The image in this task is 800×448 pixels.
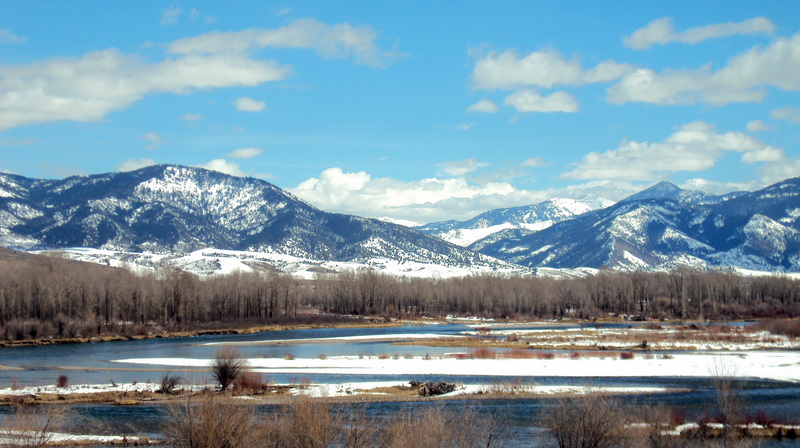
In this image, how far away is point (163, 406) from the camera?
3609cm

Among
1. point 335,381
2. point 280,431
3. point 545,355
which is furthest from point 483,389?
point 280,431

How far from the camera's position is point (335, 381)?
45.4 m

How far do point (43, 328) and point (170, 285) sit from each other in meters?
35.5

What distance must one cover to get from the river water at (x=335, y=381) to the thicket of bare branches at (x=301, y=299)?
1165 inches

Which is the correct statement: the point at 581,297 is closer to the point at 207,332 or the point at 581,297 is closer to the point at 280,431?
the point at 207,332

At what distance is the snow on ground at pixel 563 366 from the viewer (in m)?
47.8

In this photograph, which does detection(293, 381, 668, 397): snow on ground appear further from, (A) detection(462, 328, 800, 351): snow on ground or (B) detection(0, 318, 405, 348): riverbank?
(B) detection(0, 318, 405, 348): riverbank

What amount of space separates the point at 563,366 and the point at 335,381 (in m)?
18.4

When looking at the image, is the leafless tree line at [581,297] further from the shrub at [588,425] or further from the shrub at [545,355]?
the shrub at [588,425]

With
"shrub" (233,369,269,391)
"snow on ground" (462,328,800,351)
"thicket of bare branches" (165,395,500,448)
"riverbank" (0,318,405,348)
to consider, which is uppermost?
"thicket of bare branches" (165,395,500,448)

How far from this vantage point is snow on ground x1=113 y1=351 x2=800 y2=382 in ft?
157

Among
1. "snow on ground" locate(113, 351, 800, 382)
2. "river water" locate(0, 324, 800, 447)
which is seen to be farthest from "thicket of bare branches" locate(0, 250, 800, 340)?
"snow on ground" locate(113, 351, 800, 382)

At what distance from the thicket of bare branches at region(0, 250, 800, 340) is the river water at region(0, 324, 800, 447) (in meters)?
29.6

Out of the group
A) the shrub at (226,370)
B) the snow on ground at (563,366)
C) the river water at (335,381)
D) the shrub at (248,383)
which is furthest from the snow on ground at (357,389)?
the snow on ground at (563,366)
